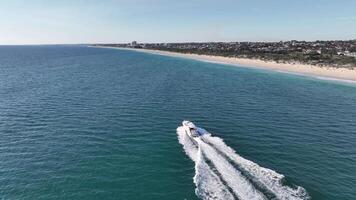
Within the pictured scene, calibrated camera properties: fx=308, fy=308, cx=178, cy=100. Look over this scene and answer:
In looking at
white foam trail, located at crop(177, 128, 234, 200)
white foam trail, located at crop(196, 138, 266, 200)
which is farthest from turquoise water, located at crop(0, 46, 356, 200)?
white foam trail, located at crop(196, 138, 266, 200)

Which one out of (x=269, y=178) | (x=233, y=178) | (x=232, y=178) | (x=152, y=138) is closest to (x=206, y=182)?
(x=232, y=178)

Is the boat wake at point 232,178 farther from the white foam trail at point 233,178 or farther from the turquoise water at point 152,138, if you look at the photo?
the turquoise water at point 152,138

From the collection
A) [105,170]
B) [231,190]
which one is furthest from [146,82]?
[231,190]

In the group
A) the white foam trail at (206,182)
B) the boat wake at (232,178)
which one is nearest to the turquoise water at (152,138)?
the white foam trail at (206,182)

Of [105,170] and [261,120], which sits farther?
[261,120]

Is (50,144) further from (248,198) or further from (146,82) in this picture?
(146,82)

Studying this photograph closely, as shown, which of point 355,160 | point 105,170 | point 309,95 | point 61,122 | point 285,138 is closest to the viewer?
point 105,170

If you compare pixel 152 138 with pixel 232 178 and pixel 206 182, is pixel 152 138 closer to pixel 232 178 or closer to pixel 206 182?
pixel 206 182
